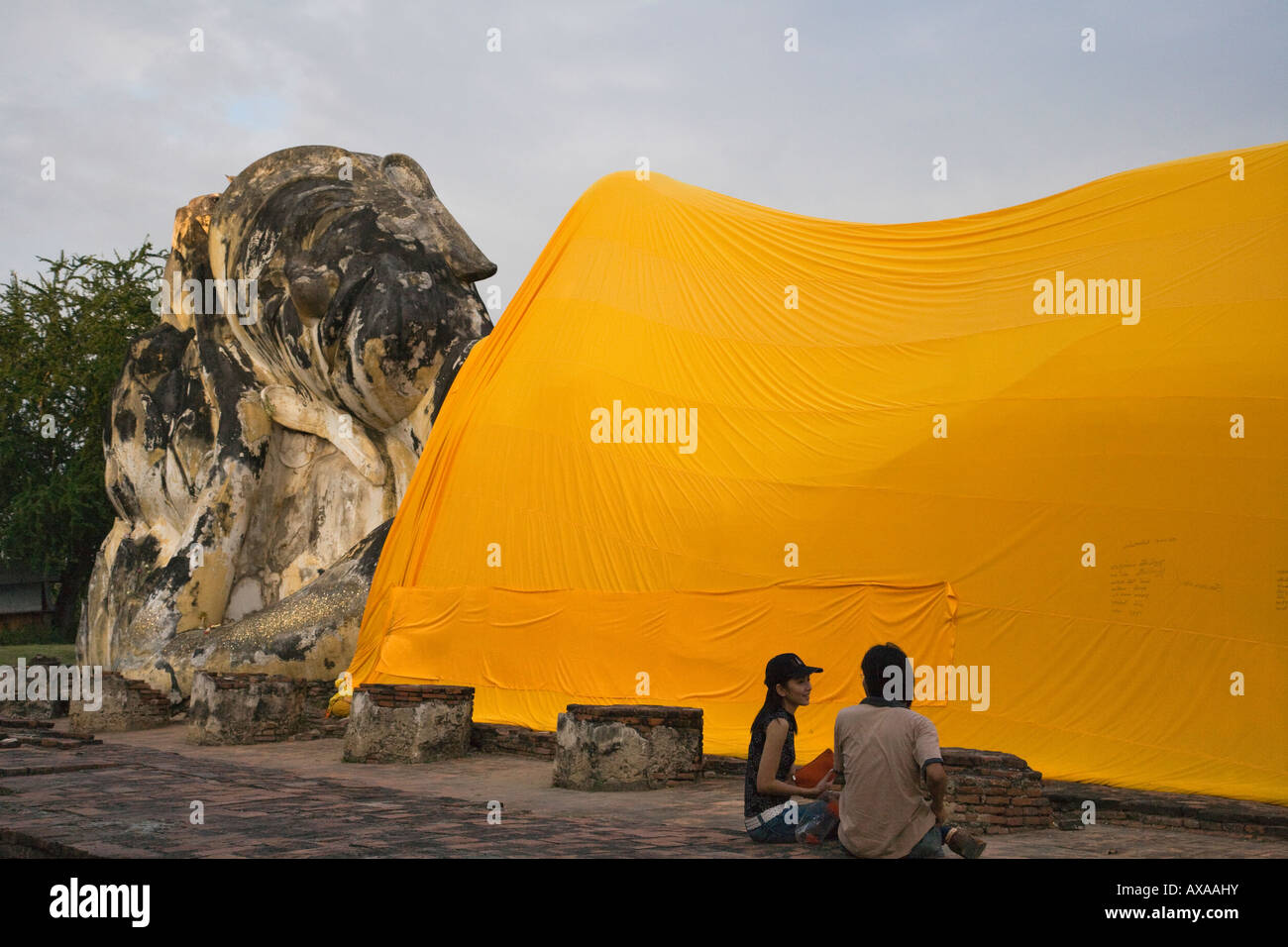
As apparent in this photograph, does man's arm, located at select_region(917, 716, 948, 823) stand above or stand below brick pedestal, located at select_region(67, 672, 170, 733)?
above

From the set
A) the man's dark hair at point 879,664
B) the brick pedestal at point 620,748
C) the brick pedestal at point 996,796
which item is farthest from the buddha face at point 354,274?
the man's dark hair at point 879,664

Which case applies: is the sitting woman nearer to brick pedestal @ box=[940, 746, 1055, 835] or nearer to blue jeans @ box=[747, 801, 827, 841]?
blue jeans @ box=[747, 801, 827, 841]

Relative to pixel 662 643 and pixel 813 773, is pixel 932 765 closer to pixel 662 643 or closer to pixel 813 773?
pixel 813 773

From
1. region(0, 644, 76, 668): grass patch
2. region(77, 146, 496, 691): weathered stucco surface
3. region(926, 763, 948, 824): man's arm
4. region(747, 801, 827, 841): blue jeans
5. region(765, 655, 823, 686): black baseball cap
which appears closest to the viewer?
region(926, 763, 948, 824): man's arm

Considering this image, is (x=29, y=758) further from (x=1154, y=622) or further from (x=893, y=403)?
(x=1154, y=622)

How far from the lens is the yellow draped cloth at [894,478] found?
9031 mm

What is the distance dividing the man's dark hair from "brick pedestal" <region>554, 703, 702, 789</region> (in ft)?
12.8

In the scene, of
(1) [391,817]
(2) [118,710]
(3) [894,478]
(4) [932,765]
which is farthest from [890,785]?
(2) [118,710]

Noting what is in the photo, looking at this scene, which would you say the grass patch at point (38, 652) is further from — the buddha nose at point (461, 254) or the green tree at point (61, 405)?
the buddha nose at point (461, 254)

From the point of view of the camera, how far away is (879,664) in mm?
5562

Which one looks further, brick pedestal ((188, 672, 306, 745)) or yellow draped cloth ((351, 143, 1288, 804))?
brick pedestal ((188, 672, 306, 745))

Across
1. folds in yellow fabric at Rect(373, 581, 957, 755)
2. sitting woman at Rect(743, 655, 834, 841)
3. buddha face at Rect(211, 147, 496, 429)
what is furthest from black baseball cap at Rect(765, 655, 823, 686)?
buddha face at Rect(211, 147, 496, 429)

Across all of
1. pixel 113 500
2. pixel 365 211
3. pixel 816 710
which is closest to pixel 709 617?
pixel 816 710

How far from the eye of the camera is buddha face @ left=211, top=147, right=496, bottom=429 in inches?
641
